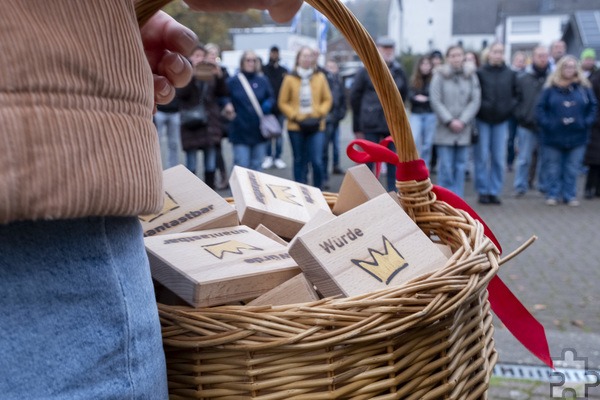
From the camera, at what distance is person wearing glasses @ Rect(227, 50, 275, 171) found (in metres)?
8.77

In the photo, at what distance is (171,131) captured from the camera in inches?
334

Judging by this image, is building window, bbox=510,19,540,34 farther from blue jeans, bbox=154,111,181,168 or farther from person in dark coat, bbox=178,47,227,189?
blue jeans, bbox=154,111,181,168

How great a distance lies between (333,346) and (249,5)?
566mm

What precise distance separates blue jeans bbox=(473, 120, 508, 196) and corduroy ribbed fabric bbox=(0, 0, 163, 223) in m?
7.84

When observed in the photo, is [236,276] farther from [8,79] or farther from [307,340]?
[8,79]

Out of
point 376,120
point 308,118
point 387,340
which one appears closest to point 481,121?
point 376,120

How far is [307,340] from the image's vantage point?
1.08 meters

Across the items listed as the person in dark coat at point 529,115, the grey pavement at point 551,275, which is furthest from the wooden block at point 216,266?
the person in dark coat at point 529,115

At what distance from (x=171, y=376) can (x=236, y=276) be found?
0.19 m

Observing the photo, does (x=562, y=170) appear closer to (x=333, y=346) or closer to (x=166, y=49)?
(x=166, y=49)

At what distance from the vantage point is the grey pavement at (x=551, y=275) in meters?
3.57

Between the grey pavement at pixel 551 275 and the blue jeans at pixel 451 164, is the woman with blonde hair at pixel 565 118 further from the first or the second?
the blue jeans at pixel 451 164

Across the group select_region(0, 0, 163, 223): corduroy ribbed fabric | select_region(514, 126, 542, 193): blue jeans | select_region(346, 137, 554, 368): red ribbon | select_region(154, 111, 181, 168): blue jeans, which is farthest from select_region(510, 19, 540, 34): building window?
select_region(0, 0, 163, 223): corduroy ribbed fabric

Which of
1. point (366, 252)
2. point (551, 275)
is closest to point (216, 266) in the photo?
point (366, 252)
